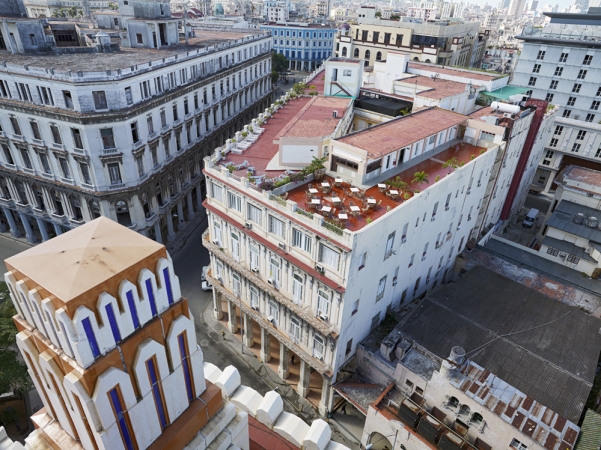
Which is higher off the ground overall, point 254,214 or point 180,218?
point 254,214

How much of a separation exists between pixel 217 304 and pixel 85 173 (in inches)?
951

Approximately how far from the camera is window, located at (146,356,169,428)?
1327cm

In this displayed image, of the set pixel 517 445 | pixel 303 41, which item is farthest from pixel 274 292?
pixel 303 41

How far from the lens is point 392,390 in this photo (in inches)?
1480

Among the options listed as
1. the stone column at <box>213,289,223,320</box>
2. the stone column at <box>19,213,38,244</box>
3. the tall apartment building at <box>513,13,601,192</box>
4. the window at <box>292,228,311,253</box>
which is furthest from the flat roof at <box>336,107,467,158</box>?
the stone column at <box>19,213,38,244</box>

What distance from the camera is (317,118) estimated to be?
177 feet

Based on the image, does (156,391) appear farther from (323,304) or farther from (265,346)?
(265,346)

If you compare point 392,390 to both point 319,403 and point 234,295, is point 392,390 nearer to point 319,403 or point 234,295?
point 319,403

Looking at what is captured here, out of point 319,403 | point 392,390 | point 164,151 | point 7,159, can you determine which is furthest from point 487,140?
point 7,159

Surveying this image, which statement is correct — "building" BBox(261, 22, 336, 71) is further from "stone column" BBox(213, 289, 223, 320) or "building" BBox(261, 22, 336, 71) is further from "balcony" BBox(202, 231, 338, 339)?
"balcony" BBox(202, 231, 338, 339)

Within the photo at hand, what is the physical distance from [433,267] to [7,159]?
5951 centimetres

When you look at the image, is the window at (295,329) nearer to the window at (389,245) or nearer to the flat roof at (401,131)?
the window at (389,245)

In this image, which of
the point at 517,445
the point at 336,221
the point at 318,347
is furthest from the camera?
the point at 318,347

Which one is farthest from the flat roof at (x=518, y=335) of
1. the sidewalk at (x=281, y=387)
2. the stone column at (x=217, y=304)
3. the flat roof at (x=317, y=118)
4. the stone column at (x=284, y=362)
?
the flat roof at (x=317, y=118)
